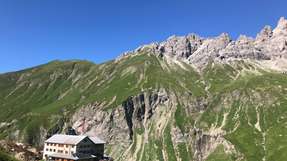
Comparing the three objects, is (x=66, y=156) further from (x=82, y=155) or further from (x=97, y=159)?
(x=97, y=159)

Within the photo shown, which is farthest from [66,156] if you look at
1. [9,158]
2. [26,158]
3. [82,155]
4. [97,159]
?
[9,158]

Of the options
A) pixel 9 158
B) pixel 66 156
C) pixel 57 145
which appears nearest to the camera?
pixel 9 158

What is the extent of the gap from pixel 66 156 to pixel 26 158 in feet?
157

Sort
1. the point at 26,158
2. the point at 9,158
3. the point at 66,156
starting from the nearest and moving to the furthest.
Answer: the point at 9,158
the point at 26,158
the point at 66,156

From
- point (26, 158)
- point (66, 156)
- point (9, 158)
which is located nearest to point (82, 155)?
point (66, 156)

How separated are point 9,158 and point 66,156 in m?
125

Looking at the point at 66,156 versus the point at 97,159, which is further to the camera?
the point at 97,159

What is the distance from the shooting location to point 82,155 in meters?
186

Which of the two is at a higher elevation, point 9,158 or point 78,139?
point 78,139

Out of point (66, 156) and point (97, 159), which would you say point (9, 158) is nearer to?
point (66, 156)

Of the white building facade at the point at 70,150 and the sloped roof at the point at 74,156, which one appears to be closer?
the sloped roof at the point at 74,156

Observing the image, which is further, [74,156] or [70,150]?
[70,150]

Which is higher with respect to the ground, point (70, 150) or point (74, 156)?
point (70, 150)

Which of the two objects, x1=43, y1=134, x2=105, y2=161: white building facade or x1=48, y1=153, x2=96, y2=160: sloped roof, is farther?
x1=43, y1=134, x2=105, y2=161: white building facade
